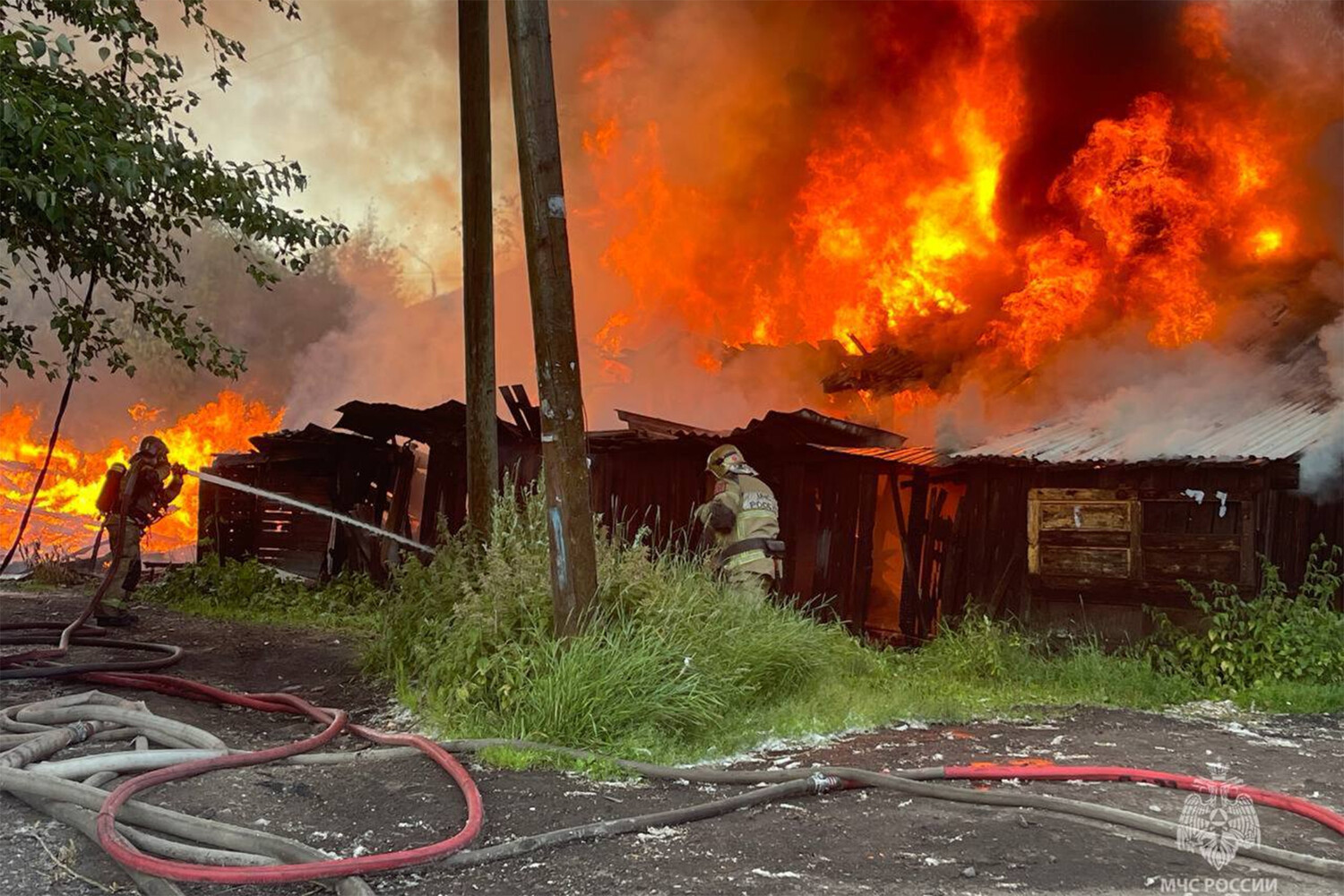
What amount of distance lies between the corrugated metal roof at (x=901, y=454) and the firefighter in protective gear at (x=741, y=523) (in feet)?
7.87

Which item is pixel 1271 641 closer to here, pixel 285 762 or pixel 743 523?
pixel 743 523

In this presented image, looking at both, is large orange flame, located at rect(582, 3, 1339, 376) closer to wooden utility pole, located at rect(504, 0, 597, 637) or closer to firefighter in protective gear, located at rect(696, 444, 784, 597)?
firefighter in protective gear, located at rect(696, 444, 784, 597)

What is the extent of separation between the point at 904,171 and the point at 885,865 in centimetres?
1420

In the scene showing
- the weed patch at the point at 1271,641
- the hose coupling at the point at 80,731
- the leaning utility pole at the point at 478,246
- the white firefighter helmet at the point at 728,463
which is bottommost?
the hose coupling at the point at 80,731

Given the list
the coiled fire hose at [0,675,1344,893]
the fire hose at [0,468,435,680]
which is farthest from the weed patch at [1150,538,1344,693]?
the fire hose at [0,468,435,680]

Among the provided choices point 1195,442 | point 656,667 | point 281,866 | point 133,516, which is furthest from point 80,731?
point 1195,442

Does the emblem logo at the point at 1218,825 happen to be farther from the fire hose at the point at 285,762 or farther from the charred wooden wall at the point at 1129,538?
the charred wooden wall at the point at 1129,538

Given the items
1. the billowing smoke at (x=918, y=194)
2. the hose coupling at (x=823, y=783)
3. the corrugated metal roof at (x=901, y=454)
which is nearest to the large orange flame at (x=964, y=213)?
the billowing smoke at (x=918, y=194)

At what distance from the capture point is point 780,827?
13.3 ft

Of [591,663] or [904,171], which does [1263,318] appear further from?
[591,663]

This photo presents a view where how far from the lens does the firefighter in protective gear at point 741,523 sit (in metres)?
8.18

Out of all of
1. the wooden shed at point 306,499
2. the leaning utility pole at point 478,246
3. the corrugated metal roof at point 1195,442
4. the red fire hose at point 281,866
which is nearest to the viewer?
the red fire hose at point 281,866

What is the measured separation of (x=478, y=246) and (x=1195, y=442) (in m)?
6.70

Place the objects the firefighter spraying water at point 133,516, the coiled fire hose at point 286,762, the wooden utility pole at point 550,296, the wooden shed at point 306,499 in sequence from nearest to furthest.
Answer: the coiled fire hose at point 286,762, the wooden utility pole at point 550,296, the firefighter spraying water at point 133,516, the wooden shed at point 306,499
